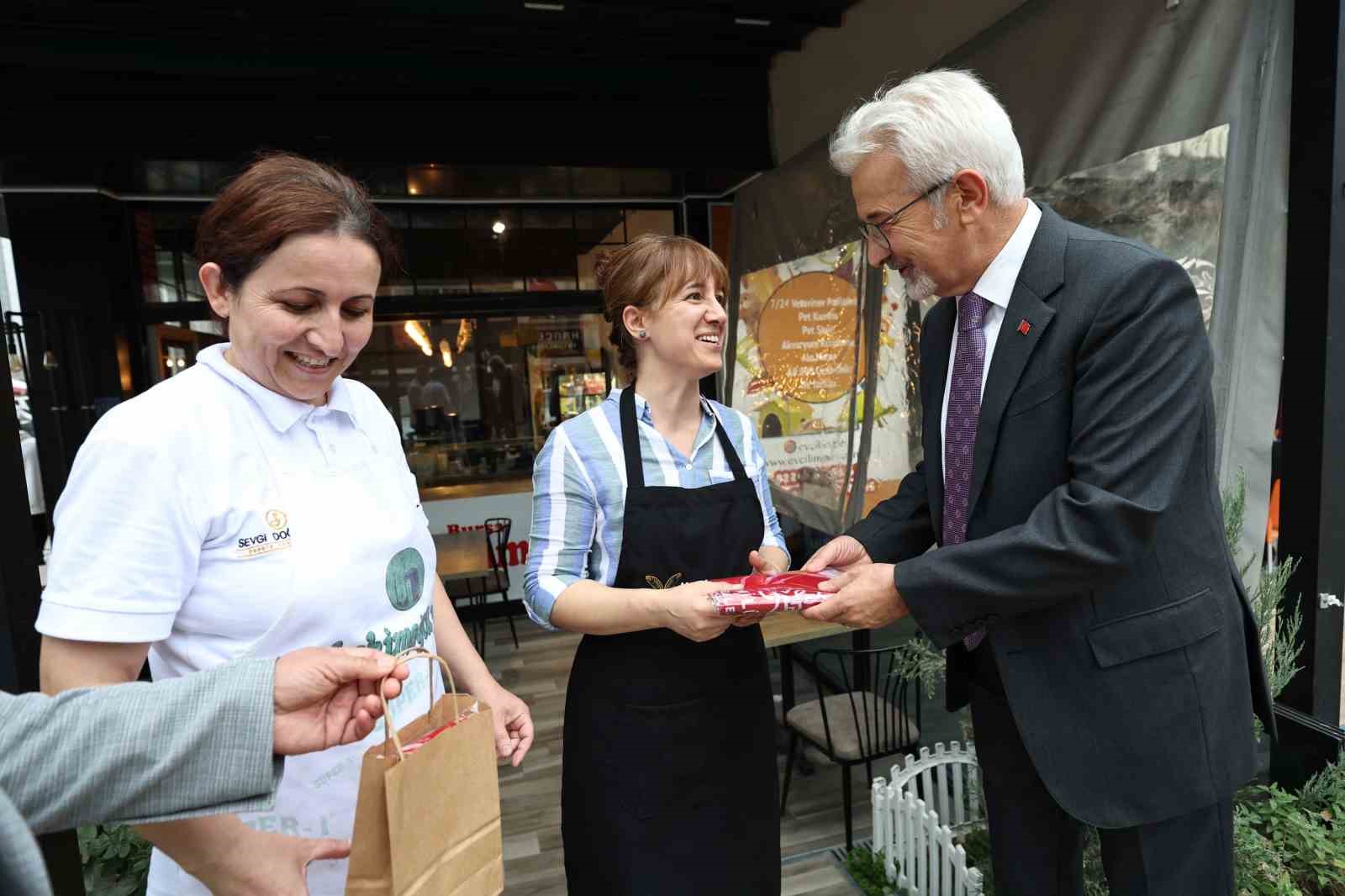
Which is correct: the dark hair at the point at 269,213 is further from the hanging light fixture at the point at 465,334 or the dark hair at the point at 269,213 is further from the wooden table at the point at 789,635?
the hanging light fixture at the point at 465,334

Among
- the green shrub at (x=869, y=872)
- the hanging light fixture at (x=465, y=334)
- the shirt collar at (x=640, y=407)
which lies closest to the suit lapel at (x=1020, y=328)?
the shirt collar at (x=640, y=407)

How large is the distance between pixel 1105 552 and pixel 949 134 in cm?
81

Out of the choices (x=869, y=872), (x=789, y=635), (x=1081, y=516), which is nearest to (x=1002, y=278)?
(x=1081, y=516)

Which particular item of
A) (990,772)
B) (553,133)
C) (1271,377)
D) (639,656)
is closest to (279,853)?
(639,656)

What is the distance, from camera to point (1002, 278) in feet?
4.61

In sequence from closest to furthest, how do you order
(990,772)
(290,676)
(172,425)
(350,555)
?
(290,676) → (172,425) → (350,555) → (990,772)

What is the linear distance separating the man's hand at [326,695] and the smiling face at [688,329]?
104 cm

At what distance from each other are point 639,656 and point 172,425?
1.03 metres

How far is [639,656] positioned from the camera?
64.3 inches

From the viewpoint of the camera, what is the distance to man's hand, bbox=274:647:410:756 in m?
0.78

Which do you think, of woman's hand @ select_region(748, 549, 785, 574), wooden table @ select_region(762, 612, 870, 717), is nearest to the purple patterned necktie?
woman's hand @ select_region(748, 549, 785, 574)

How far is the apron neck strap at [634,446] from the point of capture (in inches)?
64.8

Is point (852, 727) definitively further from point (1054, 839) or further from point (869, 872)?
point (1054, 839)

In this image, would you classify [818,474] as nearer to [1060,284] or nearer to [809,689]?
[809,689]
